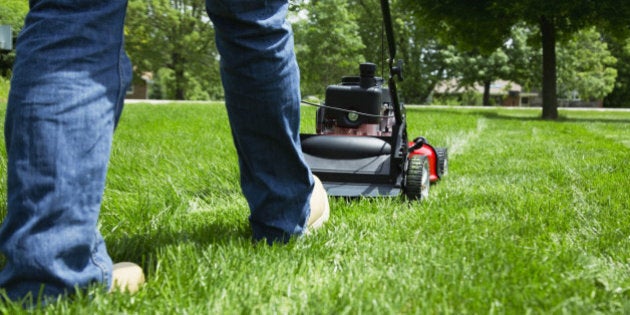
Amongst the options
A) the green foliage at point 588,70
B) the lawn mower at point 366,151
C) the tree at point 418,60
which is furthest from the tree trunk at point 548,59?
the green foliage at point 588,70

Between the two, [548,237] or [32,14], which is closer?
[32,14]

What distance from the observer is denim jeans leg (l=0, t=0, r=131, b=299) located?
126cm

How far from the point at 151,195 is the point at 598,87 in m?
48.1

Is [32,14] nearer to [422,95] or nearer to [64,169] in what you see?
[64,169]

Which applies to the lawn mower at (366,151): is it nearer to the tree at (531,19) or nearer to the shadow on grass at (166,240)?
the shadow on grass at (166,240)

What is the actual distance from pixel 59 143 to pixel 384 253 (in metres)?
0.93

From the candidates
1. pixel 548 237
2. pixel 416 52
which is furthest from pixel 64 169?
pixel 416 52

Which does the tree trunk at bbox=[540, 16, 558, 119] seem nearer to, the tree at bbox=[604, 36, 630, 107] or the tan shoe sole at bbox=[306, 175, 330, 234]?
the tan shoe sole at bbox=[306, 175, 330, 234]

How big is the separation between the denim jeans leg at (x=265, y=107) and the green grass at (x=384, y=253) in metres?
0.11

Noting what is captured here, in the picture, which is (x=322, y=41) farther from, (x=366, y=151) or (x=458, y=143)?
(x=366, y=151)

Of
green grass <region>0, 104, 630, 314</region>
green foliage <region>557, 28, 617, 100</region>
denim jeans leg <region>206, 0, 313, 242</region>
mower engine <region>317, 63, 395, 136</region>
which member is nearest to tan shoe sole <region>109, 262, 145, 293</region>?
green grass <region>0, 104, 630, 314</region>

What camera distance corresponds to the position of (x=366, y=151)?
9.90ft

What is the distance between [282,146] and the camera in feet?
5.93

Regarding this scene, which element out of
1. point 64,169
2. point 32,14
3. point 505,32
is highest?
point 505,32
